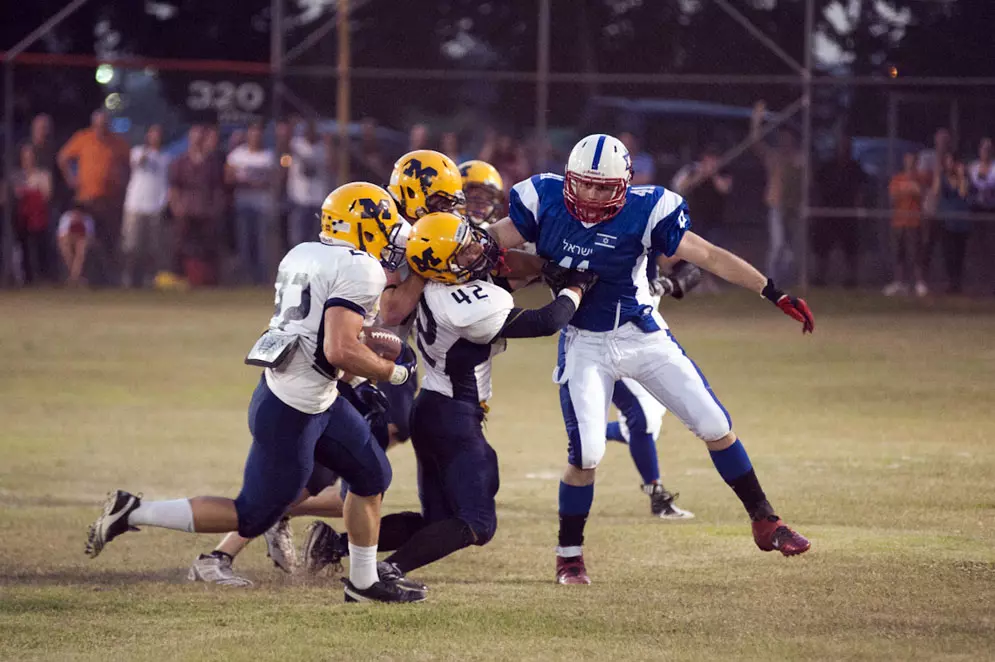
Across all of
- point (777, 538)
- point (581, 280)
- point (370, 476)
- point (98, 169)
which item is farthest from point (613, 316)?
point (98, 169)

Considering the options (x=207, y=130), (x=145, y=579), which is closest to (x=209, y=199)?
(x=207, y=130)

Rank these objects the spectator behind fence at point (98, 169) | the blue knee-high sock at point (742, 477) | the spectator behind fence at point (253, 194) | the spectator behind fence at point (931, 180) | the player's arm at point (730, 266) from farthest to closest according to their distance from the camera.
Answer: the spectator behind fence at point (253, 194), the spectator behind fence at point (98, 169), the spectator behind fence at point (931, 180), the player's arm at point (730, 266), the blue knee-high sock at point (742, 477)

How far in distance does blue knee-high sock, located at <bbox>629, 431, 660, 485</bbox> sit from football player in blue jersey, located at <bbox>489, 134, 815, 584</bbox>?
1404 millimetres

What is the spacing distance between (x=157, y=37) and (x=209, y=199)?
12.8ft

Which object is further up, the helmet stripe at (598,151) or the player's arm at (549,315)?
the helmet stripe at (598,151)

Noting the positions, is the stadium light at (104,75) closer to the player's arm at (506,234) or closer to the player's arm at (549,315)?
the player's arm at (506,234)

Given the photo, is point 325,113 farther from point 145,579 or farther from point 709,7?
point 145,579

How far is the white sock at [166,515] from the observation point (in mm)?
6148

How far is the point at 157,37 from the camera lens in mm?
22516

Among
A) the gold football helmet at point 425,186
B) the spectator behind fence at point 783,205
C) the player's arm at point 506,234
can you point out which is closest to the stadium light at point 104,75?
the spectator behind fence at point 783,205

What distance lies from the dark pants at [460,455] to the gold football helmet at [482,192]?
6.83 ft

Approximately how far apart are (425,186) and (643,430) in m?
1.93

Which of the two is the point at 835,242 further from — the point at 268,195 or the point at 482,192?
the point at 482,192

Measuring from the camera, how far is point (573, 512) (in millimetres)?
6562
